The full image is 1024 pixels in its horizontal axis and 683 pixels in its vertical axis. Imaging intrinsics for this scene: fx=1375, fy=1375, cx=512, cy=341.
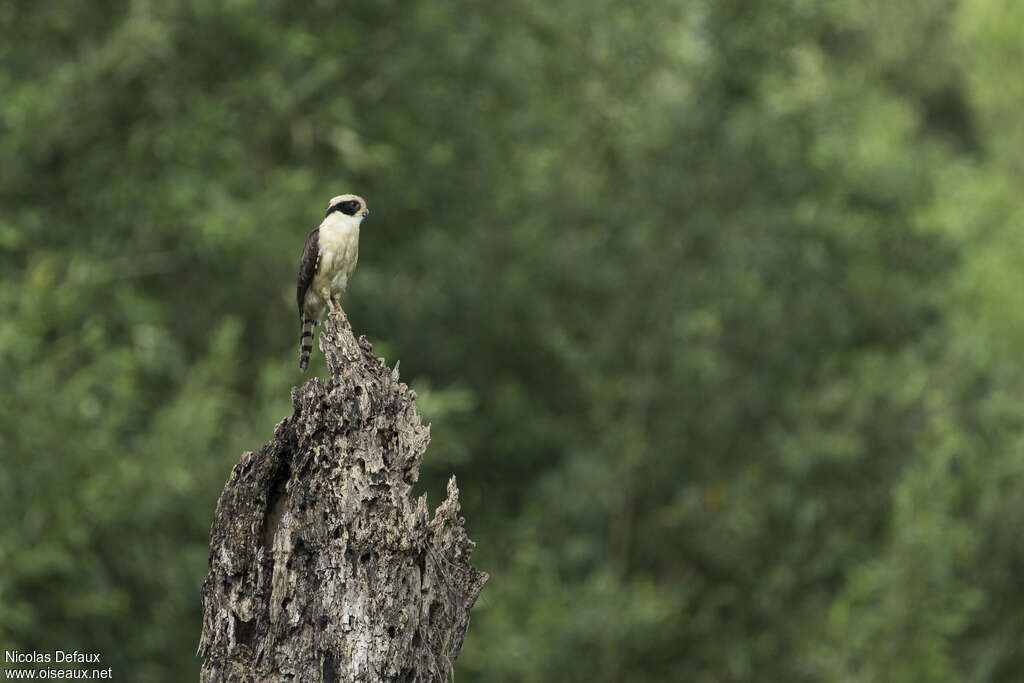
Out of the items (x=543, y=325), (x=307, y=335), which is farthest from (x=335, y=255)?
(x=543, y=325)

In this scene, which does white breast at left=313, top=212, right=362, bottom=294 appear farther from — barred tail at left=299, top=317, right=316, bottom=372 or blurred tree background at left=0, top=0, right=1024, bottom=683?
blurred tree background at left=0, top=0, right=1024, bottom=683

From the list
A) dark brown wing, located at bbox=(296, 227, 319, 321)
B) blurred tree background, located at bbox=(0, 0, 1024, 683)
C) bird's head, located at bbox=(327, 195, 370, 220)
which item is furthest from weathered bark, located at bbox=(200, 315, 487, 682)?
blurred tree background, located at bbox=(0, 0, 1024, 683)

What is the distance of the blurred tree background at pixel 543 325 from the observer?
42.3ft

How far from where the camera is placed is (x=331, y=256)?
24.7 ft

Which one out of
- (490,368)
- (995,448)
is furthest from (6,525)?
(995,448)

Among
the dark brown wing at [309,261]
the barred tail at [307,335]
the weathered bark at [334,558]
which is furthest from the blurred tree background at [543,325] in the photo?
the weathered bark at [334,558]

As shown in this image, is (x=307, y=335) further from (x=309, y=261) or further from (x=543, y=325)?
(x=543, y=325)

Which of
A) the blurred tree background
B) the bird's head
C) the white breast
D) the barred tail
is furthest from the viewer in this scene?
the blurred tree background

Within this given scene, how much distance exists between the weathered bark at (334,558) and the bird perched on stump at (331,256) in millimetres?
2537

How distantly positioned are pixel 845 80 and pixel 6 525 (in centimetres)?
1783

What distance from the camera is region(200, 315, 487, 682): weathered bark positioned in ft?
A: 15.2

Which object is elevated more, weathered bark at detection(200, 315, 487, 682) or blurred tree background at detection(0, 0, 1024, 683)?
blurred tree background at detection(0, 0, 1024, 683)

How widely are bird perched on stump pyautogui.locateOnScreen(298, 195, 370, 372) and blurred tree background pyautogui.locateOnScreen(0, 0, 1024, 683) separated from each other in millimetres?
4598

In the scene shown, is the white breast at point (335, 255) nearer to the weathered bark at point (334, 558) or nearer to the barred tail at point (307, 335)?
the barred tail at point (307, 335)
